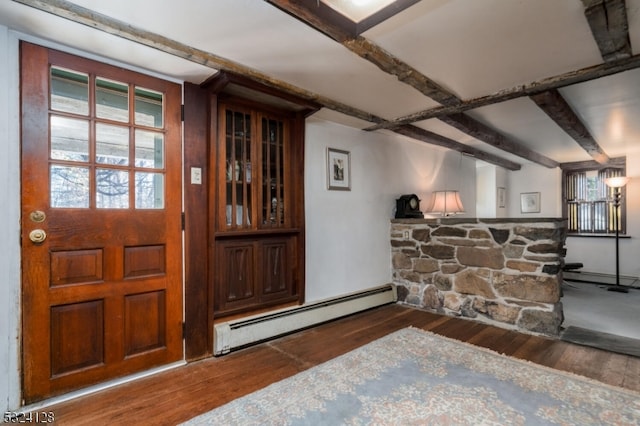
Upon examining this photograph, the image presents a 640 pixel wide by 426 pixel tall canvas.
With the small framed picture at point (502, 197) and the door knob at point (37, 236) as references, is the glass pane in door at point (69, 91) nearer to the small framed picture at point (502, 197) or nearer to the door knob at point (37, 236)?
the door knob at point (37, 236)

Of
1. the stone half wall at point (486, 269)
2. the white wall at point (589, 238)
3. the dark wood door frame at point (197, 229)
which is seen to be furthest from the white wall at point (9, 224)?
the white wall at point (589, 238)

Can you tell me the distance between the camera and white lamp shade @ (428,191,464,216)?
439 cm

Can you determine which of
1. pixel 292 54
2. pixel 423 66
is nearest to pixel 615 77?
pixel 423 66

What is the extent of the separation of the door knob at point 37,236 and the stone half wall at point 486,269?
3484 mm

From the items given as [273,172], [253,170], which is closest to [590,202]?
[273,172]

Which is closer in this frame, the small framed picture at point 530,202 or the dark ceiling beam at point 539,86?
the dark ceiling beam at point 539,86

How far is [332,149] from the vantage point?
11.5ft

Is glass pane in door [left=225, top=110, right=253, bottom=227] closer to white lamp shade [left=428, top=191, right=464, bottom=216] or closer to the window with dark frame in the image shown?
white lamp shade [left=428, top=191, right=464, bottom=216]

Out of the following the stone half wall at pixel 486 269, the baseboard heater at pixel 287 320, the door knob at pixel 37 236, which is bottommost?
the baseboard heater at pixel 287 320

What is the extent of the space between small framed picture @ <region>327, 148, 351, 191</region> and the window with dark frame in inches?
197

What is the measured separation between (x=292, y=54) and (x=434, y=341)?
2.53 meters

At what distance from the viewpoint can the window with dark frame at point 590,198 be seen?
18.6 feet

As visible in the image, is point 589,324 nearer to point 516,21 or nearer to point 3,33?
point 516,21

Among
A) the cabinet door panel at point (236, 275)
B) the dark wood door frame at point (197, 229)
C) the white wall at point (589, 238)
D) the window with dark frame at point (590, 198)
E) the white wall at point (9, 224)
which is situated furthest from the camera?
the window with dark frame at point (590, 198)
